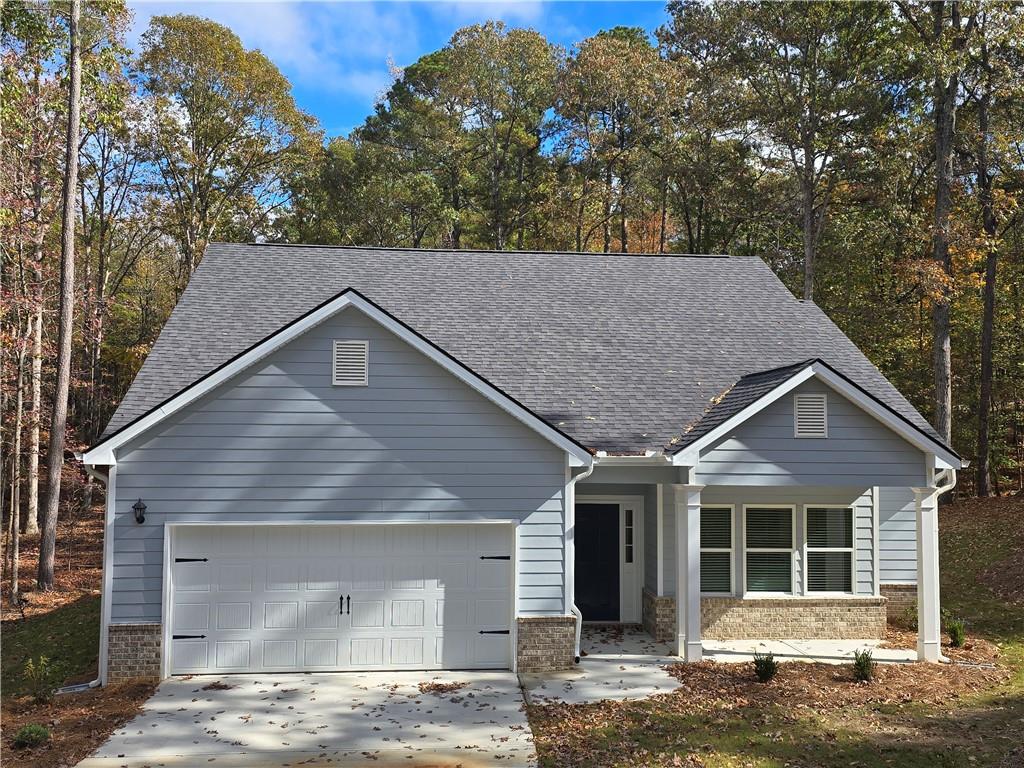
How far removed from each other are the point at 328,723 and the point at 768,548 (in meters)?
7.33

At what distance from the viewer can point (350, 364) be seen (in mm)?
11109

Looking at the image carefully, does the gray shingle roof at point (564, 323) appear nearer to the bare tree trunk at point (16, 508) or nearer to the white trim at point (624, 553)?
the white trim at point (624, 553)

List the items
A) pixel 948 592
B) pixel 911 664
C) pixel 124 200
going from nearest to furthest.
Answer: pixel 911 664, pixel 948 592, pixel 124 200

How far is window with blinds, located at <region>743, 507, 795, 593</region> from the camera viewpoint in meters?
13.0

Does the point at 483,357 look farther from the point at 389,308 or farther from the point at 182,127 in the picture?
the point at 182,127

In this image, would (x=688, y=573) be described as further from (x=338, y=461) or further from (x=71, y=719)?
(x=71, y=719)

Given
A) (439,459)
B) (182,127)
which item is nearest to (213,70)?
(182,127)

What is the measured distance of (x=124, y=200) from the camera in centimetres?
2977

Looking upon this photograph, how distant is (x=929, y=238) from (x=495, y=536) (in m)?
18.8

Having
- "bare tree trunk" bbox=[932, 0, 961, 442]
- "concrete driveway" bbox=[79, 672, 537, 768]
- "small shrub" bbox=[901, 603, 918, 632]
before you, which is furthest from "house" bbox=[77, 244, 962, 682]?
"bare tree trunk" bbox=[932, 0, 961, 442]

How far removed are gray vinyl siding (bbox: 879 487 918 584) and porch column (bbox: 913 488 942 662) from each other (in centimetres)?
161

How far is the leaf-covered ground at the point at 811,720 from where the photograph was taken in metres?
8.07

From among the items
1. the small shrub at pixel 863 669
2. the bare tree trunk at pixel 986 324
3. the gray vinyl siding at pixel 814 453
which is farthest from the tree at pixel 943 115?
the small shrub at pixel 863 669

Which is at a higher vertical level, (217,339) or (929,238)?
(929,238)
